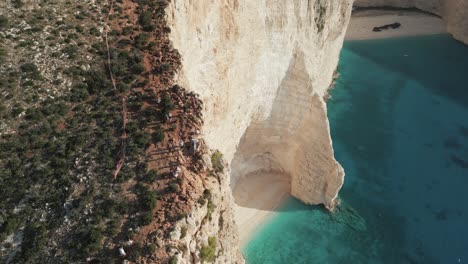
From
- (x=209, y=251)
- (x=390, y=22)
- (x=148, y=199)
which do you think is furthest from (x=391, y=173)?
(x=390, y=22)

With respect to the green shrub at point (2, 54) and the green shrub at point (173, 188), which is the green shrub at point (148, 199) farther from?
the green shrub at point (2, 54)

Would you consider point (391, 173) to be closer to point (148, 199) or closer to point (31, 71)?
point (148, 199)

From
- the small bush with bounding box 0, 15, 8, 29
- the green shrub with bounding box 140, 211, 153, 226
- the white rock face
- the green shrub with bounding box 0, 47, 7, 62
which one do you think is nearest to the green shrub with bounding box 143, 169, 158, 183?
the green shrub with bounding box 140, 211, 153, 226

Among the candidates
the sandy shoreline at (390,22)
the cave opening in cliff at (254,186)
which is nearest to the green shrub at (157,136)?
the cave opening in cliff at (254,186)

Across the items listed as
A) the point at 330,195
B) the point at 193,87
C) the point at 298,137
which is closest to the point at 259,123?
the point at 298,137

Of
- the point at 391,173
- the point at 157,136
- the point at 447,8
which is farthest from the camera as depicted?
the point at 447,8

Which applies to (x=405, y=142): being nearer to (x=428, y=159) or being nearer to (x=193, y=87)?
(x=428, y=159)

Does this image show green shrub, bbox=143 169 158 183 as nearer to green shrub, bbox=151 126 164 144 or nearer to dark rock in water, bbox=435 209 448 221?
green shrub, bbox=151 126 164 144

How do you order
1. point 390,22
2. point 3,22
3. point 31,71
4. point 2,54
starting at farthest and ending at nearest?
point 390,22 → point 3,22 → point 2,54 → point 31,71
